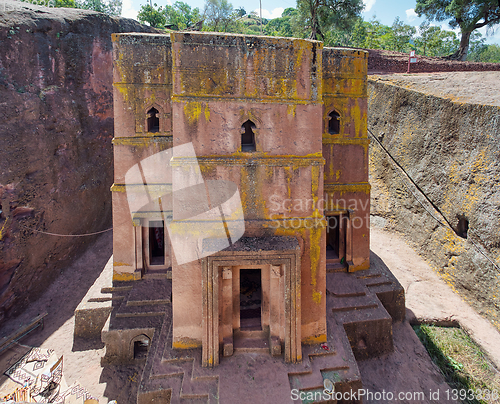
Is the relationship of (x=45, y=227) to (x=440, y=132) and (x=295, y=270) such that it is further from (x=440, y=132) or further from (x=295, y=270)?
(x=440, y=132)

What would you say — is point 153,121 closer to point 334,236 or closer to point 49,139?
point 49,139

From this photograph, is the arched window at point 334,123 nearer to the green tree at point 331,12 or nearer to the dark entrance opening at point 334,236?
the dark entrance opening at point 334,236

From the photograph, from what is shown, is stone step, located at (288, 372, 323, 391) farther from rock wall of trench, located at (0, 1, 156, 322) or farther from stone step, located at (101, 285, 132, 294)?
rock wall of trench, located at (0, 1, 156, 322)

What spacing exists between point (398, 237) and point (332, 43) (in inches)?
975

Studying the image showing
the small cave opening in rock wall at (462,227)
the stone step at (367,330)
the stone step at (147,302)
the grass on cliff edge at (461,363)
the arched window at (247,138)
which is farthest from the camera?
the small cave opening in rock wall at (462,227)

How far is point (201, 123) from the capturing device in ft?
18.1

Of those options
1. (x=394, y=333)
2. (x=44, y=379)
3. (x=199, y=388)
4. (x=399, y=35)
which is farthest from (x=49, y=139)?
(x=399, y=35)

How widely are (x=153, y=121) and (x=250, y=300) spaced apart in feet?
19.1

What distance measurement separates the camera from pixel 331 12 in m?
22.2

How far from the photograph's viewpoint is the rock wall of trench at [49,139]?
10945 mm

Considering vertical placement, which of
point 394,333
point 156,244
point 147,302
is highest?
point 156,244

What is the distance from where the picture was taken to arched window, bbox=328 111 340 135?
9.16m

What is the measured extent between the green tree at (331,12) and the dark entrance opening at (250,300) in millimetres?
20496

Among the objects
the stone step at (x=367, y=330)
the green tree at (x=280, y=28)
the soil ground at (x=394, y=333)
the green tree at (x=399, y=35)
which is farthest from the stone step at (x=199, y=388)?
the green tree at (x=399, y=35)
